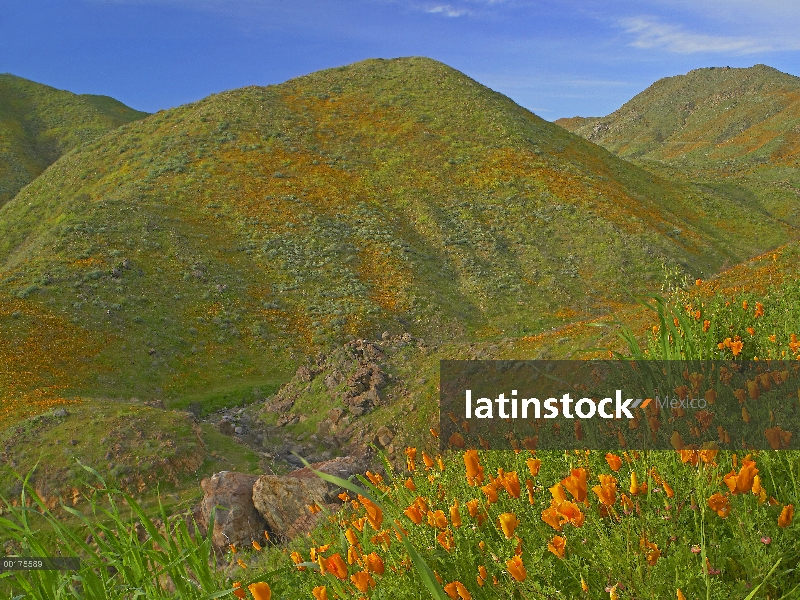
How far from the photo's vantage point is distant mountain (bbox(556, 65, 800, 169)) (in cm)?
8731

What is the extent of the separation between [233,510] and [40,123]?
91.9 meters

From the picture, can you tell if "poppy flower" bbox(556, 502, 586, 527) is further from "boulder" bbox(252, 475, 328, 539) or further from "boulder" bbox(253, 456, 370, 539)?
"boulder" bbox(252, 475, 328, 539)

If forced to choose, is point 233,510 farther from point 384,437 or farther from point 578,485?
point 578,485

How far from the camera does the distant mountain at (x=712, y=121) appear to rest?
87.3 meters

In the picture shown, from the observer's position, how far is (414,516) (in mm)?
2895

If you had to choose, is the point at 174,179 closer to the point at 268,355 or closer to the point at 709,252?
the point at 268,355

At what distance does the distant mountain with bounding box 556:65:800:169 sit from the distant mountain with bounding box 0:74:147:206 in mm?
92619

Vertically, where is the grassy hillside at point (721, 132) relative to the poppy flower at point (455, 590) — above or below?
above

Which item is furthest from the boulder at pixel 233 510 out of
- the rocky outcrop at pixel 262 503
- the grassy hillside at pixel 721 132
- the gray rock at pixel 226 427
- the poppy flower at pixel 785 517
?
the grassy hillside at pixel 721 132

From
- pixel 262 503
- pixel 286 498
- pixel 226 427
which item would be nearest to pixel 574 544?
pixel 286 498

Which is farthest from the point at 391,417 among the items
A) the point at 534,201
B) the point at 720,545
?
the point at 534,201

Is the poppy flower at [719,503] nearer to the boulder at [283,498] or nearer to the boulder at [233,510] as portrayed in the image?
the boulder at [283,498]

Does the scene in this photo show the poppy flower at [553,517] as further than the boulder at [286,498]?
No

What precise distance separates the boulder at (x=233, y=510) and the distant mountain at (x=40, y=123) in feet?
207
